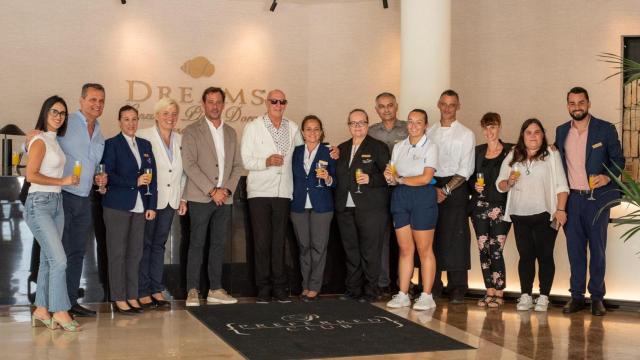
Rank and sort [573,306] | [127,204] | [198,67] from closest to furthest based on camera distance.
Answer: [127,204], [573,306], [198,67]

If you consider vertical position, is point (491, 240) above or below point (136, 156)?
below

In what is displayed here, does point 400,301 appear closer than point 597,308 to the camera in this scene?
No

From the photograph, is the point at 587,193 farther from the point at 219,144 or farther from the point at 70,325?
the point at 70,325

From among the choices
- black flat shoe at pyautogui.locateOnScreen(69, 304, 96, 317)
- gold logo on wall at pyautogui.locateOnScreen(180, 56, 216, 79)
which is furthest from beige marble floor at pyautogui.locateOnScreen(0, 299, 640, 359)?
gold logo on wall at pyautogui.locateOnScreen(180, 56, 216, 79)

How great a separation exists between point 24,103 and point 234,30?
8.79 ft

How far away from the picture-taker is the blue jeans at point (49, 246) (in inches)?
223

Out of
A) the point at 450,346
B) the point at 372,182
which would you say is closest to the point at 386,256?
the point at 372,182

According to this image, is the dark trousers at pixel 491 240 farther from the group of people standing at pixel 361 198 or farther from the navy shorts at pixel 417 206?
the navy shorts at pixel 417 206

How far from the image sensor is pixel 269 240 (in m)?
7.29

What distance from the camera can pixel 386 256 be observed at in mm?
7574

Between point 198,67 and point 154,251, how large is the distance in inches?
156

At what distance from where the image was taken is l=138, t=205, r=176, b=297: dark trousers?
6.72 metres

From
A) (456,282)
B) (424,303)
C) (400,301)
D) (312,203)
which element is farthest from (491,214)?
(312,203)

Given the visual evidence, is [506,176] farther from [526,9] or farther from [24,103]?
[24,103]
